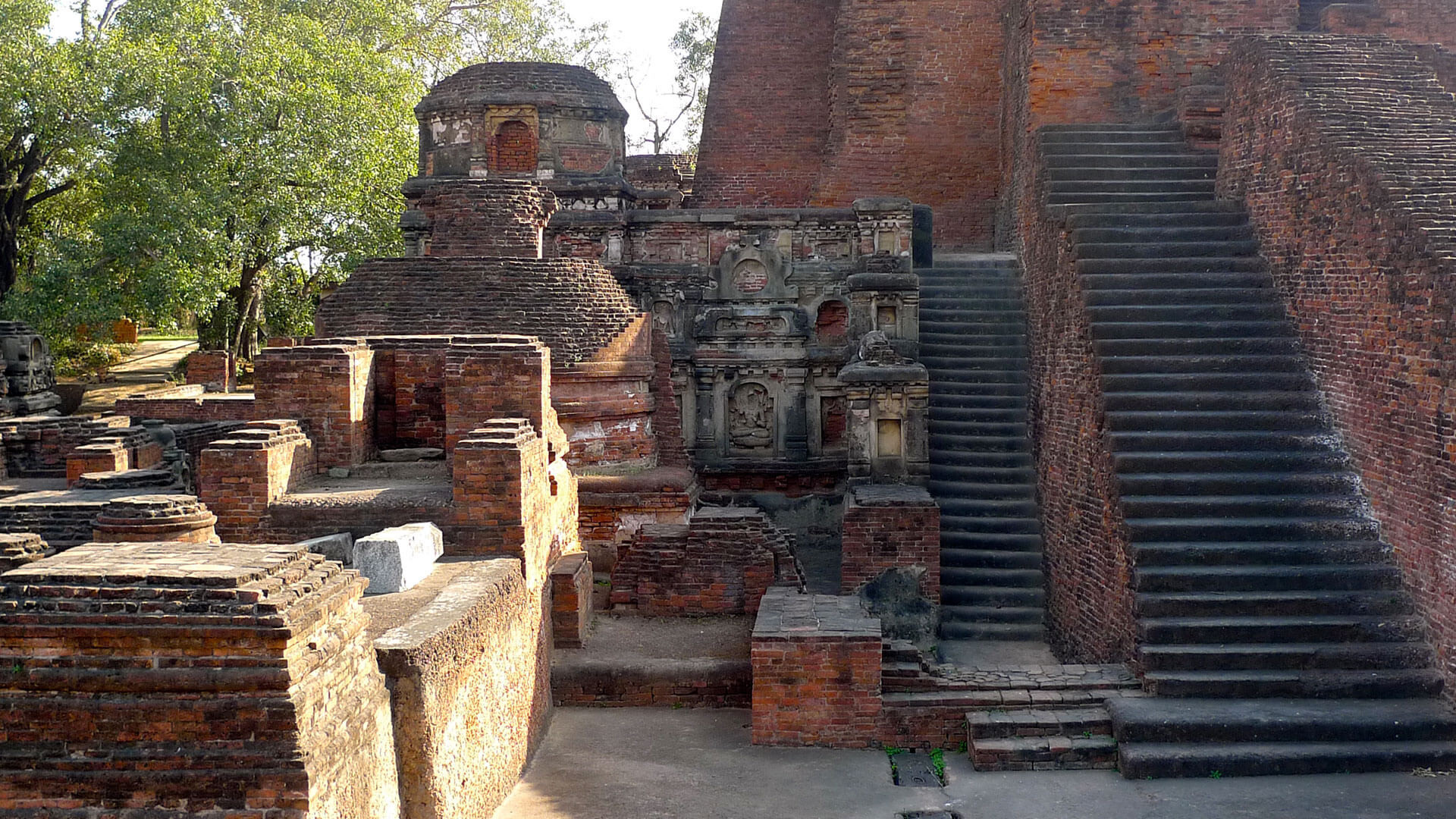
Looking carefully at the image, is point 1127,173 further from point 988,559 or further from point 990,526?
point 988,559

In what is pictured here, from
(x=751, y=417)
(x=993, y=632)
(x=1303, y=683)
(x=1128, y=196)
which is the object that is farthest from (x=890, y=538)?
(x=751, y=417)

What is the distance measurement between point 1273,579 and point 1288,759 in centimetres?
133

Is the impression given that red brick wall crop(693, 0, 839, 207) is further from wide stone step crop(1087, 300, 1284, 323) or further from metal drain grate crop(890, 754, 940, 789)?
metal drain grate crop(890, 754, 940, 789)

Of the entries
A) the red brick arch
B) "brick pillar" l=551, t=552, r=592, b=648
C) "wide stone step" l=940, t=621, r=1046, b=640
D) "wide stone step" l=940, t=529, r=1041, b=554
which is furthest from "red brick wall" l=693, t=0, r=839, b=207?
"brick pillar" l=551, t=552, r=592, b=648

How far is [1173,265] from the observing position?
387 inches

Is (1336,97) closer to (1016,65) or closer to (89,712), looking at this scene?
(1016,65)

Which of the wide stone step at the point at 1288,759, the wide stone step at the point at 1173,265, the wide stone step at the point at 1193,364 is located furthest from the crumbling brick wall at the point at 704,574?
the wide stone step at the point at 1173,265

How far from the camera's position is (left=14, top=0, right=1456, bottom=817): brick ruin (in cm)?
450

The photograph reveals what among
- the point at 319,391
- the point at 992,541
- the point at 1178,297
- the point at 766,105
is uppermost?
the point at 766,105

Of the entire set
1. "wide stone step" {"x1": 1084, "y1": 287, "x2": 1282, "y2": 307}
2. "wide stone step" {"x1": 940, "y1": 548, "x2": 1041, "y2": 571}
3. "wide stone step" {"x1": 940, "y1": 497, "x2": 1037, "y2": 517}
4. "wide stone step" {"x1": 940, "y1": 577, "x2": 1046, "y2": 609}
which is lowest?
"wide stone step" {"x1": 940, "y1": 577, "x2": 1046, "y2": 609}

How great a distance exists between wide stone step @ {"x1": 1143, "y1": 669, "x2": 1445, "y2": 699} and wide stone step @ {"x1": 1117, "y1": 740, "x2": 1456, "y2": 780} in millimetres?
394

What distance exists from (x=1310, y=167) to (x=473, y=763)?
283 inches

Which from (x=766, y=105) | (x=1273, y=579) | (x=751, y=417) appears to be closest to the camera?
(x=1273, y=579)

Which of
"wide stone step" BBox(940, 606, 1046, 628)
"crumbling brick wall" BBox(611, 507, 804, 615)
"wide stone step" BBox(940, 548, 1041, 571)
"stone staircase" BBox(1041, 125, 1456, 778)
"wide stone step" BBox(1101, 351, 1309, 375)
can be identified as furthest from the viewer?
"wide stone step" BBox(940, 548, 1041, 571)
